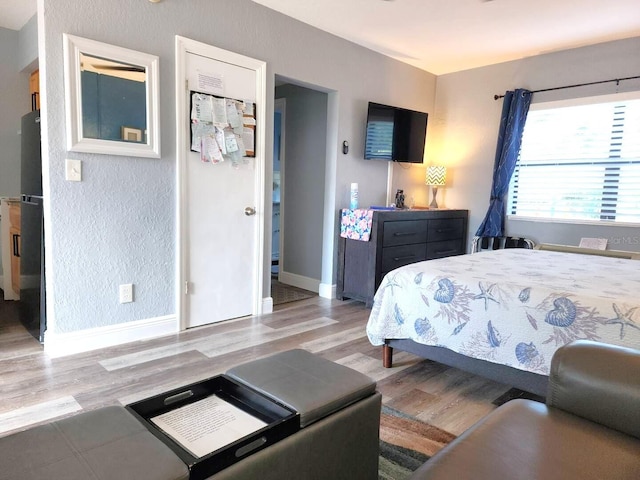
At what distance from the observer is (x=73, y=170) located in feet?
8.20

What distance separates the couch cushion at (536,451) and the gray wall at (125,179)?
2.40 m

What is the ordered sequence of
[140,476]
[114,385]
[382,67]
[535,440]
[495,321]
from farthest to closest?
[382,67]
[114,385]
[495,321]
[535,440]
[140,476]

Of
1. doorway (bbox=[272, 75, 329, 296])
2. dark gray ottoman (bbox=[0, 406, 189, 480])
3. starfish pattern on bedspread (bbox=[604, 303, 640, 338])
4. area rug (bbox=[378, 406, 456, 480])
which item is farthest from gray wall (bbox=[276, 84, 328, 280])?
dark gray ottoman (bbox=[0, 406, 189, 480])

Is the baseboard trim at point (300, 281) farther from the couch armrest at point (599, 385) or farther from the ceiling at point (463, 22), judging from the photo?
the couch armrest at point (599, 385)

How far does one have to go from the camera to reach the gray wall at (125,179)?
8.04 ft

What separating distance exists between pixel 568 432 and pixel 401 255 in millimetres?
2988

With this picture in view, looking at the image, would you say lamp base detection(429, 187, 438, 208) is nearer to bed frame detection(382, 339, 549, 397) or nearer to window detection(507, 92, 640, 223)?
window detection(507, 92, 640, 223)

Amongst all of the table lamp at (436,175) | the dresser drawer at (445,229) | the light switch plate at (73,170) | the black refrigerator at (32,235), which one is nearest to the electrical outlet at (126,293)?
the black refrigerator at (32,235)

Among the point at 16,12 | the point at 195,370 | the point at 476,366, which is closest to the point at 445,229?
the point at 476,366

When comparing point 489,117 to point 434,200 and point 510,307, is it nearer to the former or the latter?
point 434,200

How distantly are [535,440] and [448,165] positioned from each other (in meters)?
4.37

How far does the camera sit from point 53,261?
250 cm

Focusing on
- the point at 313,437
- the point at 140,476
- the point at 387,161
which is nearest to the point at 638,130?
the point at 387,161

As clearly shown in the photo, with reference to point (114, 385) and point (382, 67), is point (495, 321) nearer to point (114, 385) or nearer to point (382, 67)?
point (114, 385)
